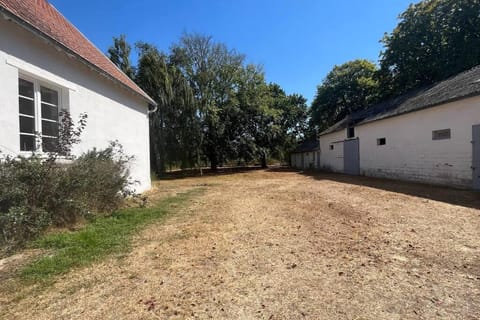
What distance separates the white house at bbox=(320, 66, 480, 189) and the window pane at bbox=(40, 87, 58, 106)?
12.0 m

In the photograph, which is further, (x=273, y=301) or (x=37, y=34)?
(x=37, y=34)

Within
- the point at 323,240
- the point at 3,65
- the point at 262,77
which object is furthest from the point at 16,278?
the point at 262,77

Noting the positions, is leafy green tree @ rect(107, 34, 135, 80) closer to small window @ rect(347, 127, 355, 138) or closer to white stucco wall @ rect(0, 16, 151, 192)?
white stucco wall @ rect(0, 16, 151, 192)

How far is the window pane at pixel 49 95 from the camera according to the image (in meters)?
5.27

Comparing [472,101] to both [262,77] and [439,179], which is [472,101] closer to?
[439,179]

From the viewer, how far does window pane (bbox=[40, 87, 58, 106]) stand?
17.3 feet

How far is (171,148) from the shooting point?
19.1 meters

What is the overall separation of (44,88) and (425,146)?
41.9 feet

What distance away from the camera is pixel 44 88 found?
529cm

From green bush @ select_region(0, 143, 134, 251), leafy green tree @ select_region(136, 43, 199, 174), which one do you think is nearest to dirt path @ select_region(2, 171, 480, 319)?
green bush @ select_region(0, 143, 134, 251)

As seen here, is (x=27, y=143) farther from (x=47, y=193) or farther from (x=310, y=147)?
(x=310, y=147)

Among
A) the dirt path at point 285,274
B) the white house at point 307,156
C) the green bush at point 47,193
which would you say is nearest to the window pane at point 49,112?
the green bush at point 47,193

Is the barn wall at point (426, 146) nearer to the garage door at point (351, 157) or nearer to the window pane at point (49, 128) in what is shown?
the garage door at point (351, 157)

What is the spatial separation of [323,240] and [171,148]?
16.7 m
